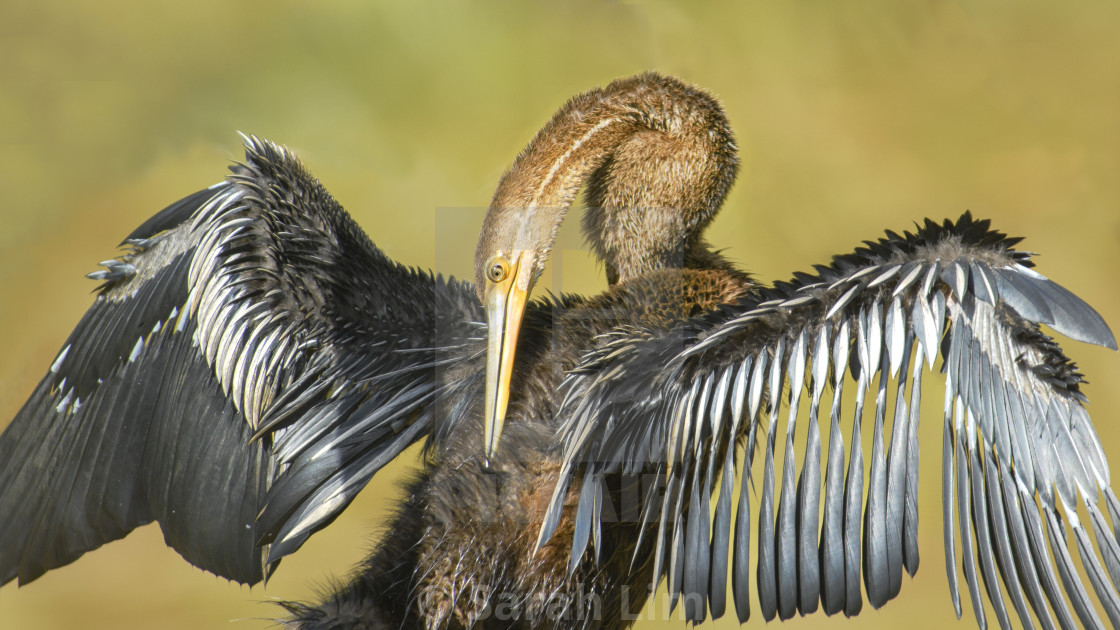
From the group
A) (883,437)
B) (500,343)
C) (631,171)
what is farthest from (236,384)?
(883,437)

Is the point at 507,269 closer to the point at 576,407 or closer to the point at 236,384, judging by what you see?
the point at 576,407

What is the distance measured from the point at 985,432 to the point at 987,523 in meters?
0.14

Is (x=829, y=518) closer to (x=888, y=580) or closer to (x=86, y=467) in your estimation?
(x=888, y=580)

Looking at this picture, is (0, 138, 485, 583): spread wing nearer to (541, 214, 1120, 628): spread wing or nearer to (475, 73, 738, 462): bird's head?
(475, 73, 738, 462): bird's head

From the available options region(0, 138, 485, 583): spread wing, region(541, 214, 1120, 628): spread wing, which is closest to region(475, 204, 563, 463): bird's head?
region(0, 138, 485, 583): spread wing

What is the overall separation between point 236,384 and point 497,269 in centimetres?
58

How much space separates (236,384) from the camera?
1.62 m

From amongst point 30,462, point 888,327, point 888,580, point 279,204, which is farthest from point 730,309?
point 30,462

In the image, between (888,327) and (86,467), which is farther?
(86,467)

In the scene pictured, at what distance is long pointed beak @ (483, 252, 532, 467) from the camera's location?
1406mm

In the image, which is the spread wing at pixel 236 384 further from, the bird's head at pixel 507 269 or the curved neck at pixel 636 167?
the curved neck at pixel 636 167

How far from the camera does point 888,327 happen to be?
1.17 meters

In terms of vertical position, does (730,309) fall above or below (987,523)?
above

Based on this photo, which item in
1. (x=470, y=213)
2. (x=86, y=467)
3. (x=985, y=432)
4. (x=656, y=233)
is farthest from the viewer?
(x=470, y=213)
